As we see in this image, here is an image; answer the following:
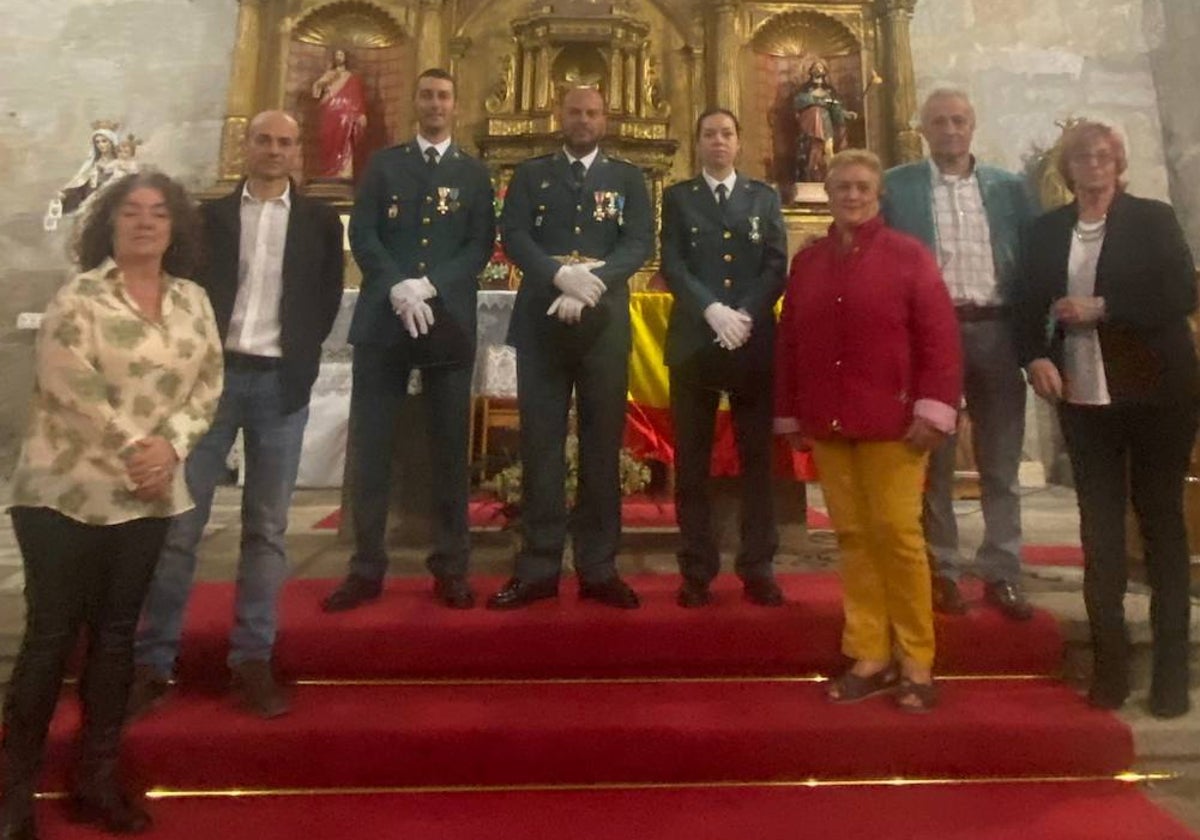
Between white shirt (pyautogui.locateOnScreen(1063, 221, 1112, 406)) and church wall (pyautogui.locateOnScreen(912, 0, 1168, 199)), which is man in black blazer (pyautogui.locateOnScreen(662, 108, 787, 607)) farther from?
church wall (pyautogui.locateOnScreen(912, 0, 1168, 199))

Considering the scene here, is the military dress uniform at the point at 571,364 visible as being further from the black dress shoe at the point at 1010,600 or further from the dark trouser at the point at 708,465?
the black dress shoe at the point at 1010,600

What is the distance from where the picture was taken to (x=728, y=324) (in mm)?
2633

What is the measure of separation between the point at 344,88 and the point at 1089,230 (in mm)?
5556

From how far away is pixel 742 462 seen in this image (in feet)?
9.21

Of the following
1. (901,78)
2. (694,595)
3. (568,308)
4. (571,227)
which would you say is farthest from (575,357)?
(901,78)

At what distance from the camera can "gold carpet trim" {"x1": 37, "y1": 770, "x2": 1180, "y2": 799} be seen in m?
2.27

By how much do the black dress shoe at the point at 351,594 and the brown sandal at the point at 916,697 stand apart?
1.61 m

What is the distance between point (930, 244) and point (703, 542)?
118cm

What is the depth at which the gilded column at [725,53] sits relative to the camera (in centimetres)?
654

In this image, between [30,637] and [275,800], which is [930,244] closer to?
[275,800]

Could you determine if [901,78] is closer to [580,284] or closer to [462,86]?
[462,86]

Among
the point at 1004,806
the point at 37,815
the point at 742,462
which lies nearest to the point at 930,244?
the point at 742,462

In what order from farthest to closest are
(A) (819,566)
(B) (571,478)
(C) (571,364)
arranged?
(B) (571,478)
(A) (819,566)
(C) (571,364)

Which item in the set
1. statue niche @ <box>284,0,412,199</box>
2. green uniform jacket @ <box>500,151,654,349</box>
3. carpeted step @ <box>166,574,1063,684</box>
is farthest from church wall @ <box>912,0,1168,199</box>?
carpeted step @ <box>166,574,1063,684</box>
